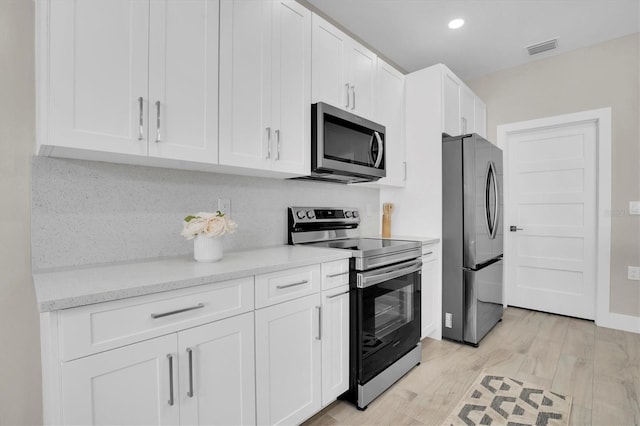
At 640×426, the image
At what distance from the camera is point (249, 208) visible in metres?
2.08

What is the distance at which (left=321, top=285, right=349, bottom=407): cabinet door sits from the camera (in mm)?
1725

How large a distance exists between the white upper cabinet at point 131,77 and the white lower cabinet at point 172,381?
75 cm

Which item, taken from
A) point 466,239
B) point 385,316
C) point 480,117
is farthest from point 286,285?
point 480,117

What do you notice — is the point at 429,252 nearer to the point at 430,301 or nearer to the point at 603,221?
the point at 430,301

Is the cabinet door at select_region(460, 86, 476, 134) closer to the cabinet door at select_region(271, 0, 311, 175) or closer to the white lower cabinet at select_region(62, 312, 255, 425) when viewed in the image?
the cabinet door at select_region(271, 0, 311, 175)

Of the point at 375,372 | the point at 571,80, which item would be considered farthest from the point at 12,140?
the point at 571,80

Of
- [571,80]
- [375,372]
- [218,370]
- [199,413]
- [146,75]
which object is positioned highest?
[571,80]

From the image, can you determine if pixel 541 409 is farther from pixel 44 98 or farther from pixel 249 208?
pixel 44 98

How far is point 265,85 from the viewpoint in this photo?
1.78m

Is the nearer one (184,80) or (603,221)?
(184,80)

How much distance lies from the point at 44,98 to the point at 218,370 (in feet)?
3.78

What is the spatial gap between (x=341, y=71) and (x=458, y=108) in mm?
1480

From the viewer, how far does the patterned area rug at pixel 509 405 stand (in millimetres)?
1763

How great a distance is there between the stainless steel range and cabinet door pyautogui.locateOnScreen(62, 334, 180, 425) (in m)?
1.01
